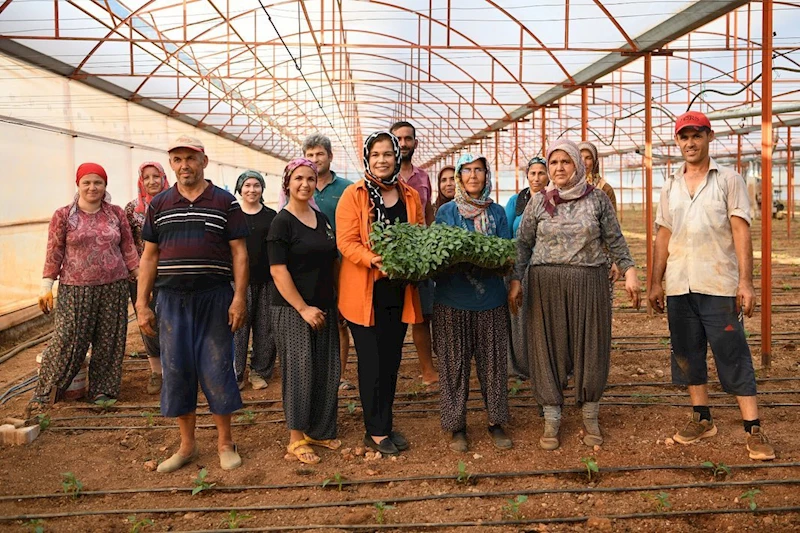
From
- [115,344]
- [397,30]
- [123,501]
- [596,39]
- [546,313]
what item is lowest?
[123,501]

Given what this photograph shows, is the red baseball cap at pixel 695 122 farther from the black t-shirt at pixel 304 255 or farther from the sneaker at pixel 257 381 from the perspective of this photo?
the sneaker at pixel 257 381

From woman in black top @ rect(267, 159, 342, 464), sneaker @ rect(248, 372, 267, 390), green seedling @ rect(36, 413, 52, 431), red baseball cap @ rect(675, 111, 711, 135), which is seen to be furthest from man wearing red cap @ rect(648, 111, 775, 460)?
green seedling @ rect(36, 413, 52, 431)

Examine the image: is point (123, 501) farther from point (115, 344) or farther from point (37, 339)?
point (37, 339)

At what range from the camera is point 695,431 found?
3838 millimetres

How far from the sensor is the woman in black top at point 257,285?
4.94 m

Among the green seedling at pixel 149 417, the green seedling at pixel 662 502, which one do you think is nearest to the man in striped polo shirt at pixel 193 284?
the green seedling at pixel 149 417

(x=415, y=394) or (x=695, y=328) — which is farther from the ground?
(x=695, y=328)

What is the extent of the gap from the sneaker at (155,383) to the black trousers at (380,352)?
6.91 ft

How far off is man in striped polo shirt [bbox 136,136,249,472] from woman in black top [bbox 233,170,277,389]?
3.87 ft

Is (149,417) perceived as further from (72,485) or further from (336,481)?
(336,481)

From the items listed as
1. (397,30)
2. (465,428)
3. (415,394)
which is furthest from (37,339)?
(397,30)

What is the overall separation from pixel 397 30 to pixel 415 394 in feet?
27.2

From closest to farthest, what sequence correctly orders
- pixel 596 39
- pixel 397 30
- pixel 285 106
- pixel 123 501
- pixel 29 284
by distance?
1. pixel 123 501
2. pixel 29 284
3. pixel 596 39
4. pixel 397 30
5. pixel 285 106

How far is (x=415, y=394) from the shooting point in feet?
16.1
